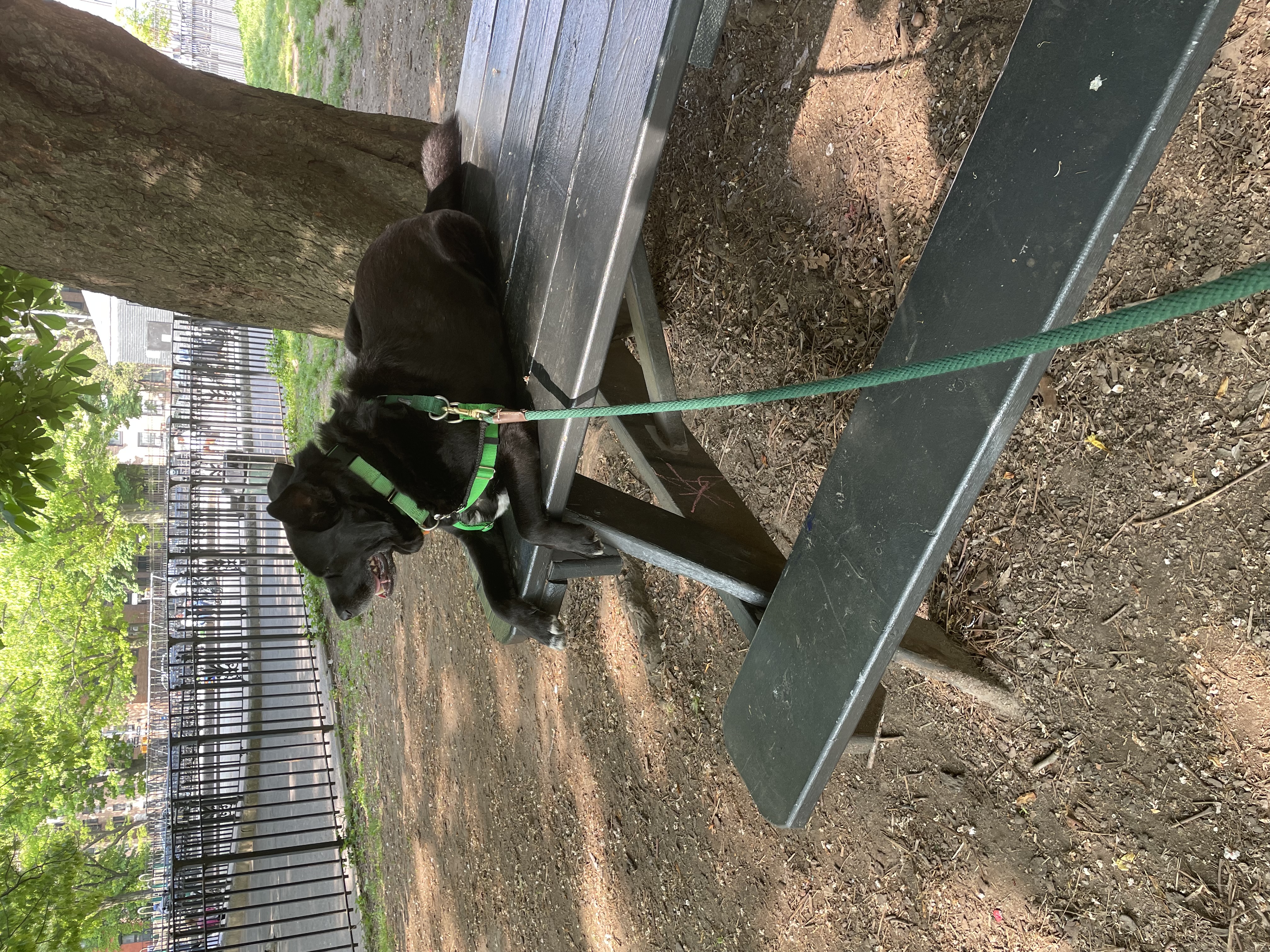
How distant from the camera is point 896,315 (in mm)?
1723

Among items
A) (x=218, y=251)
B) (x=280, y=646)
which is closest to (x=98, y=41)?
(x=218, y=251)

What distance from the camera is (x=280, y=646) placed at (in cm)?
1048

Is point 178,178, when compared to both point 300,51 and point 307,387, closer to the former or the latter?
point 307,387

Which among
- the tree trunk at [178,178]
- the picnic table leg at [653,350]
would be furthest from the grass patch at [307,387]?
the picnic table leg at [653,350]

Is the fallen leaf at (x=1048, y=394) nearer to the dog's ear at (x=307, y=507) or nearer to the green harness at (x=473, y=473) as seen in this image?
the green harness at (x=473, y=473)

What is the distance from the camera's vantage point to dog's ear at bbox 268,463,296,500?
296 centimetres

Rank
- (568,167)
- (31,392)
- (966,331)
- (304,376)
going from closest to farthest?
(966,331) → (568,167) → (31,392) → (304,376)

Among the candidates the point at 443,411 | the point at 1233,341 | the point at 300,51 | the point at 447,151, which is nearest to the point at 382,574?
Result: the point at 443,411

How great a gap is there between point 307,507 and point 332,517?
3.9 inches

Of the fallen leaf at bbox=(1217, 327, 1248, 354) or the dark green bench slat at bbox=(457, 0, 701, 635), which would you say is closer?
the dark green bench slat at bbox=(457, 0, 701, 635)

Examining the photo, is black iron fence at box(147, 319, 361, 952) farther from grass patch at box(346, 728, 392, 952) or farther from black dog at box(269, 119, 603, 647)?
black dog at box(269, 119, 603, 647)

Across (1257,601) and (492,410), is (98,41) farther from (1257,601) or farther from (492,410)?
(1257,601)

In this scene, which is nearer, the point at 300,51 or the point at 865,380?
the point at 865,380

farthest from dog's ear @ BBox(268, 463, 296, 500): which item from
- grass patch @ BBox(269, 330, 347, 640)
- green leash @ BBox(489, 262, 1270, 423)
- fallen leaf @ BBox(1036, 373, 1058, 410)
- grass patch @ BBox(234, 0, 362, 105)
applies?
grass patch @ BBox(234, 0, 362, 105)
